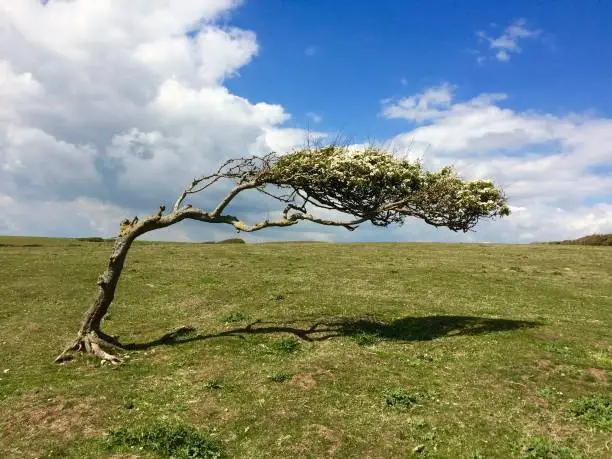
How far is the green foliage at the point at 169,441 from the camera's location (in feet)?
49.9

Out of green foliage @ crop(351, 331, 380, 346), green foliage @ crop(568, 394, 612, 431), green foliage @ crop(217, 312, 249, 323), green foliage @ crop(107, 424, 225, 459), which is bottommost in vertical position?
green foliage @ crop(107, 424, 225, 459)

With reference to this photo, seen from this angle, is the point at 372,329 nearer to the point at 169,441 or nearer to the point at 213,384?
the point at 213,384

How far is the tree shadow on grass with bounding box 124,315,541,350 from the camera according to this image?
26.6 meters

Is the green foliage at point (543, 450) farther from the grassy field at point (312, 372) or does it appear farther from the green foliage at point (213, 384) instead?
the green foliage at point (213, 384)

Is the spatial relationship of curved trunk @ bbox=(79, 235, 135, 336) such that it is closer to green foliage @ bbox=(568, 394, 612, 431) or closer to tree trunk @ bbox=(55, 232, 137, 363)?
tree trunk @ bbox=(55, 232, 137, 363)

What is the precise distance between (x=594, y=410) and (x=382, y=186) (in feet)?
47.6

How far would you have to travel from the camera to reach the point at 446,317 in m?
31.1

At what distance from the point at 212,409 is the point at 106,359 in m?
8.05

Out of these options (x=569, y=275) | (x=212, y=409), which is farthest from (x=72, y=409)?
(x=569, y=275)

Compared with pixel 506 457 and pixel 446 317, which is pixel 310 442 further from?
pixel 446 317

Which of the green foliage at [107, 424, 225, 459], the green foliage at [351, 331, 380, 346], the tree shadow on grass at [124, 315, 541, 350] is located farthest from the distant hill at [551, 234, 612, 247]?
the green foliage at [107, 424, 225, 459]

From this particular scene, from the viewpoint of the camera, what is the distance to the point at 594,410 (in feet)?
57.9

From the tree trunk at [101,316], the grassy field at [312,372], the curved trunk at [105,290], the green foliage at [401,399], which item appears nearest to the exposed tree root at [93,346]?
the tree trunk at [101,316]

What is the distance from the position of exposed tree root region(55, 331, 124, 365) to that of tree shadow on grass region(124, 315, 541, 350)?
0.88 m
